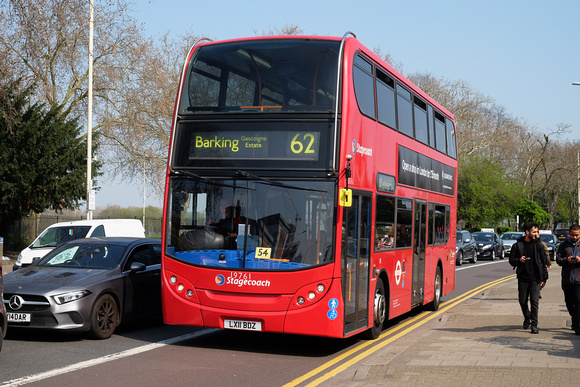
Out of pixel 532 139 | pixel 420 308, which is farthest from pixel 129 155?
pixel 532 139

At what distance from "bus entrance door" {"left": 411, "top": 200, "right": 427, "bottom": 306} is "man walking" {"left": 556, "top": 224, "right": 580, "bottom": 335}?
2.70 meters

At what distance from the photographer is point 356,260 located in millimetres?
10547

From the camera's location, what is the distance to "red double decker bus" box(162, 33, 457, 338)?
389 inches

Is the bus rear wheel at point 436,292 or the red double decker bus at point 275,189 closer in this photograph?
the red double decker bus at point 275,189

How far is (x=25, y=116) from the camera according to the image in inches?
1250

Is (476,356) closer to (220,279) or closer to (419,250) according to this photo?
(220,279)

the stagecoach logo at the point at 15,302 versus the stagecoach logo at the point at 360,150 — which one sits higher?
the stagecoach logo at the point at 360,150

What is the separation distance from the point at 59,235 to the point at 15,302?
10.7m

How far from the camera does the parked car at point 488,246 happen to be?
44312 millimetres

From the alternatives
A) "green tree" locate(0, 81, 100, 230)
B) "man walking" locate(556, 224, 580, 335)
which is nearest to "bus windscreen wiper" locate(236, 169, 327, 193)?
"man walking" locate(556, 224, 580, 335)

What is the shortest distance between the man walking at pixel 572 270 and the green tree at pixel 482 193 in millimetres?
48694

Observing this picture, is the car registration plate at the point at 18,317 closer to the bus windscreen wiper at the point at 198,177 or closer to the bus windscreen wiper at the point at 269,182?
the bus windscreen wiper at the point at 198,177

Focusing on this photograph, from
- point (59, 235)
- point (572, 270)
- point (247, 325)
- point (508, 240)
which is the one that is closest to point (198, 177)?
point (247, 325)

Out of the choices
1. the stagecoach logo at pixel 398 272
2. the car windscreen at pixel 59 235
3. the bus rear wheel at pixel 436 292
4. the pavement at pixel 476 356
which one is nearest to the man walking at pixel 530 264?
the pavement at pixel 476 356
